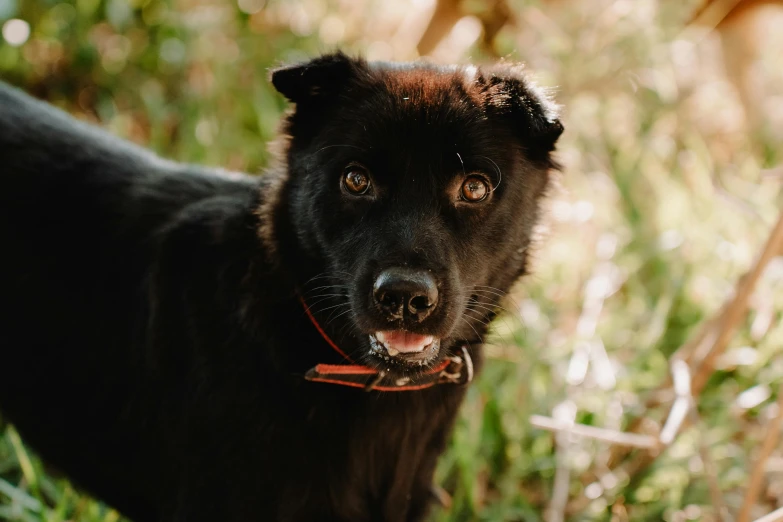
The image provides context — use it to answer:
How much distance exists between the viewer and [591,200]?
190 inches

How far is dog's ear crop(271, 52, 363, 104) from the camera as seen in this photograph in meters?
2.15

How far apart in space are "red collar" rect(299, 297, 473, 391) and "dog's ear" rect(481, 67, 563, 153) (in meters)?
0.67

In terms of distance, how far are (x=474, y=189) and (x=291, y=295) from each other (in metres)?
0.61

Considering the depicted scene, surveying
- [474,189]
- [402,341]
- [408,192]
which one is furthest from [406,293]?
[474,189]

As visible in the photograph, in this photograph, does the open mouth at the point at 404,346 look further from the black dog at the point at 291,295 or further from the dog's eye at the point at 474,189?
the dog's eye at the point at 474,189

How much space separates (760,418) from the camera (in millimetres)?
3699

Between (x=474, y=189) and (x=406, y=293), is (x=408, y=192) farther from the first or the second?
(x=406, y=293)

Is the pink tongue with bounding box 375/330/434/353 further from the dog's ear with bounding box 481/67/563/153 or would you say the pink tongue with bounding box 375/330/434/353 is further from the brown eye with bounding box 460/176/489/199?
the dog's ear with bounding box 481/67/563/153

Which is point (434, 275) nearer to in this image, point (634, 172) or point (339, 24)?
point (634, 172)

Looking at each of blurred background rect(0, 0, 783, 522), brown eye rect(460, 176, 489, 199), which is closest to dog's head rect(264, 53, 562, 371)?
brown eye rect(460, 176, 489, 199)

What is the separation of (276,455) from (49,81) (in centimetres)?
427

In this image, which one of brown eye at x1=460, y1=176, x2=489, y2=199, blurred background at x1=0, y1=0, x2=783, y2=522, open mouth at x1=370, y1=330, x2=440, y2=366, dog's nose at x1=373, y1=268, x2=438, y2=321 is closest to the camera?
dog's nose at x1=373, y1=268, x2=438, y2=321

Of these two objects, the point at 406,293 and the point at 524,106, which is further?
the point at 524,106

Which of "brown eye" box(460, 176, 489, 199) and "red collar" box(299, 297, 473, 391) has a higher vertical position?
"brown eye" box(460, 176, 489, 199)
